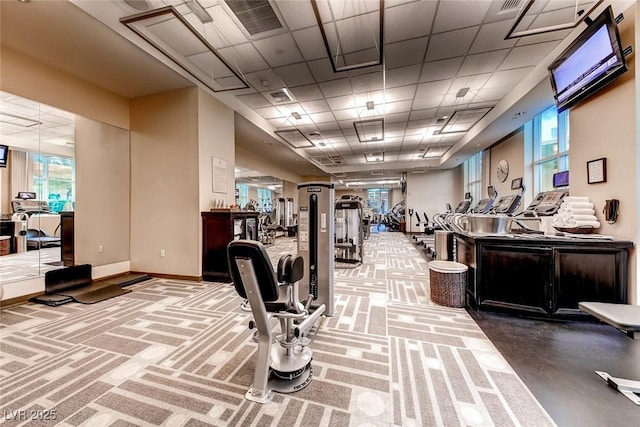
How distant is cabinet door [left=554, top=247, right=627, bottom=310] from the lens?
266 centimetres

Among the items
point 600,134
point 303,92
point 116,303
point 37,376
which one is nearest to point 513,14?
point 600,134

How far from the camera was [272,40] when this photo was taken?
352 centimetres

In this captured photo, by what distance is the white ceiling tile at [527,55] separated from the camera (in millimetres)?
3727

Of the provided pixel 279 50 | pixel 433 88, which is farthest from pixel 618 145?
pixel 279 50

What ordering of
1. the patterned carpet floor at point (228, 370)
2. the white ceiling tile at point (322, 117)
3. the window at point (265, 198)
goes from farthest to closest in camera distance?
the window at point (265, 198) → the white ceiling tile at point (322, 117) → the patterned carpet floor at point (228, 370)

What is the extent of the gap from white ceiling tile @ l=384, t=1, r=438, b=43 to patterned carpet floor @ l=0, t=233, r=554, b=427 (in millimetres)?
3655

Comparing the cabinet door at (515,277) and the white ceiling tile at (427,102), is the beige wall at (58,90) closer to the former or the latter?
the white ceiling tile at (427,102)

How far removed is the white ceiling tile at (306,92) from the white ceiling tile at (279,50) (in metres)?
0.85

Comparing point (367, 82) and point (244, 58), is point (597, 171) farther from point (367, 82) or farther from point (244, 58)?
point (244, 58)

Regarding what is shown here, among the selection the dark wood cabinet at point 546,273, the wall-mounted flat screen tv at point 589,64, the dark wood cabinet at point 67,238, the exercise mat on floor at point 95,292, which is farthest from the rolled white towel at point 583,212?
the dark wood cabinet at point 67,238

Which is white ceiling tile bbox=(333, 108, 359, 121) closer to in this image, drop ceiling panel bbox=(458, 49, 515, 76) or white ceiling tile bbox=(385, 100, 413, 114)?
white ceiling tile bbox=(385, 100, 413, 114)

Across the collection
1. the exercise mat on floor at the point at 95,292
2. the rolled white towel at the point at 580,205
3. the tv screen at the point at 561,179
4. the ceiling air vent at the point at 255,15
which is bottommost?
the exercise mat on floor at the point at 95,292

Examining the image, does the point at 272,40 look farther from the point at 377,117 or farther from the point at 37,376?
the point at 37,376

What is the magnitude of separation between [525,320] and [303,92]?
508 centimetres
